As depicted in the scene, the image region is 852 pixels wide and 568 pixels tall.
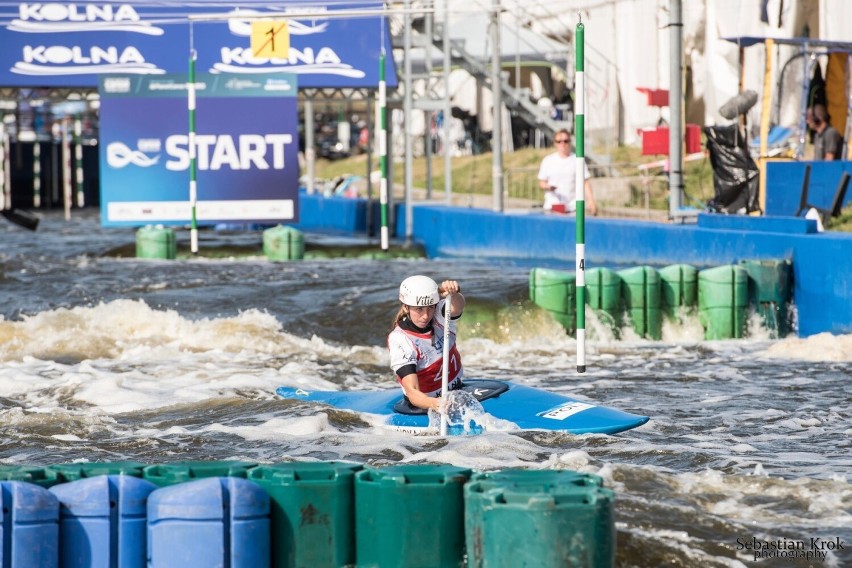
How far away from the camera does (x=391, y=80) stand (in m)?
19.9

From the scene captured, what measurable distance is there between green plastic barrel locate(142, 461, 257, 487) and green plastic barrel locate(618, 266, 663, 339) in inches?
319

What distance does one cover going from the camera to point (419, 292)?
27.4 ft

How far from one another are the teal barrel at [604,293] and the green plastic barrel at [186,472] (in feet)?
26.1

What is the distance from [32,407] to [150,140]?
10.4m

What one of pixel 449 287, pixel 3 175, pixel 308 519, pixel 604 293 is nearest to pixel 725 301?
pixel 604 293

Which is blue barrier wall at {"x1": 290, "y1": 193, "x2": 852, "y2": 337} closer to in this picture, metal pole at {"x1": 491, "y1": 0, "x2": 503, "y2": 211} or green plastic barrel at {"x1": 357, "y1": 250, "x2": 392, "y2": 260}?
metal pole at {"x1": 491, "y1": 0, "x2": 503, "y2": 211}

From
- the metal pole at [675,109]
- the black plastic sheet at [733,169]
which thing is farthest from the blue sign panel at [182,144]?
the black plastic sheet at [733,169]

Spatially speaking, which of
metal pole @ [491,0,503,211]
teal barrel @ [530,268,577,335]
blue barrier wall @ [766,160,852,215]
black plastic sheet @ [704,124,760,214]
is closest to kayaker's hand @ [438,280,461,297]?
teal barrel @ [530,268,577,335]

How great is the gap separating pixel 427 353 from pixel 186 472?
3.22m

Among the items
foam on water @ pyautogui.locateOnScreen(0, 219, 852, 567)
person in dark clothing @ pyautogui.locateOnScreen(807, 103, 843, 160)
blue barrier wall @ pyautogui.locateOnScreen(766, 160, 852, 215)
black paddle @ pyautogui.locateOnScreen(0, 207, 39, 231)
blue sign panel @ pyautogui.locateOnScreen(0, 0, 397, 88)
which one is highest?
blue sign panel @ pyautogui.locateOnScreen(0, 0, 397, 88)

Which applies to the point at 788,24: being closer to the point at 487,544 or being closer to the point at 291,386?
the point at 291,386

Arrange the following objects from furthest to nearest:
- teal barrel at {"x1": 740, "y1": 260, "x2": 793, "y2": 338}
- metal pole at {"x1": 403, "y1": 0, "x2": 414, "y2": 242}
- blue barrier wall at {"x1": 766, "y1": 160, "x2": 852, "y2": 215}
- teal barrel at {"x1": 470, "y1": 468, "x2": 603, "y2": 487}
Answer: metal pole at {"x1": 403, "y1": 0, "x2": 414, "y2": 242} < blue barrier wall at {"x1": 766, "y1": 160, "x2": 852, "y2": 215} < teal barrel at {"x1": 740, "y1": 260, "x2": 793, "y2": 338} < teal barrel at {"x1": 470, "y1": 468, "x2": 603, "y2": 487}

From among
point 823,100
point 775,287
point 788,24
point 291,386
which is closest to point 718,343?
point 775,287

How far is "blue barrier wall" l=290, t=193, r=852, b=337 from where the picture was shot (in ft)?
41.7
